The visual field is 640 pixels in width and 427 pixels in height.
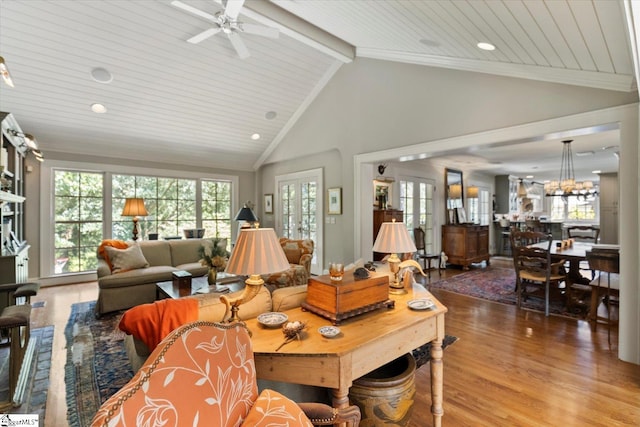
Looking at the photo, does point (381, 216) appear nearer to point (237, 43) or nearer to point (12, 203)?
point (237, 43)

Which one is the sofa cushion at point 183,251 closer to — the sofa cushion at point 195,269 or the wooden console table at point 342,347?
the sofa cushion at point 195,269

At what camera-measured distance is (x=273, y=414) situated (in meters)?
1.06

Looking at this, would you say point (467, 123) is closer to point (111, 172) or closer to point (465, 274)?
point (465, 274)

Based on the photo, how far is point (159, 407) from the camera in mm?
825

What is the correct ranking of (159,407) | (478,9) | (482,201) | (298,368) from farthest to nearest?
(482,201), (478,9), (298,368), (159,407)

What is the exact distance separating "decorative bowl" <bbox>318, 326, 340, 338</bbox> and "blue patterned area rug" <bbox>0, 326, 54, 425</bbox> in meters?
1.99

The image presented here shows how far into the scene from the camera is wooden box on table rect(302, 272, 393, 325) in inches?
64.3

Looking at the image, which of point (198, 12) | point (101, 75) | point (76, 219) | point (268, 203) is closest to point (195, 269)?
point (76, 219)

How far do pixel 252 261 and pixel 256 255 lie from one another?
0.11ft

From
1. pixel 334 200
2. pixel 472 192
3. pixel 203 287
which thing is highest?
pixel 472 192

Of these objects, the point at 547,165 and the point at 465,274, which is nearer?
the point at 465,274

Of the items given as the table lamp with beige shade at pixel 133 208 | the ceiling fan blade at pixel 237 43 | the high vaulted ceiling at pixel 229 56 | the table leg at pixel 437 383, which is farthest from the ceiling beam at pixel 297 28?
the table leg at pixel 437 383

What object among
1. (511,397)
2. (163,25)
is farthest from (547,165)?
(163,25)

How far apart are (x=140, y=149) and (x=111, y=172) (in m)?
0.71
